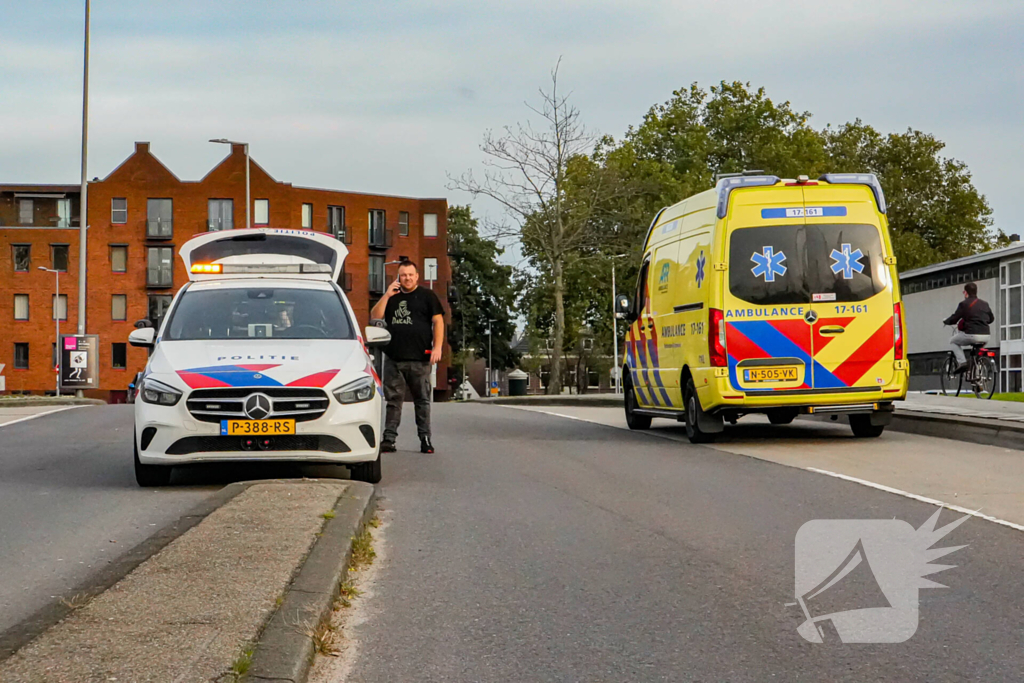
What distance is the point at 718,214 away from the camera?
47.1ft

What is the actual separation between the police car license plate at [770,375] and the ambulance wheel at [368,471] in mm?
5014

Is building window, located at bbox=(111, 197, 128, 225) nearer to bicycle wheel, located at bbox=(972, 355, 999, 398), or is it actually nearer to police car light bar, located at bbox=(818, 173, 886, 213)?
bicycle wheel, located at bbox=(972, 355, 999, 398)

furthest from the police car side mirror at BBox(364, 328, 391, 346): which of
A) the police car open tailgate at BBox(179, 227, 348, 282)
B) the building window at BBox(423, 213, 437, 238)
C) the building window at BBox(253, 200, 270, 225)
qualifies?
the building window at BBox(423, 213, 437, 238)

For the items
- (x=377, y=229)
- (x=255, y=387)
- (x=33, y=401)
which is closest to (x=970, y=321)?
(x=255, y=387)

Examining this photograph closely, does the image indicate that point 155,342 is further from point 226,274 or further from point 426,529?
point 426,529

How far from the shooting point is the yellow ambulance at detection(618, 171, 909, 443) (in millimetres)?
14133

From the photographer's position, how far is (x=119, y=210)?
79000 mm

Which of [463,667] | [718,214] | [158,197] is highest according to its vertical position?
[158,197]

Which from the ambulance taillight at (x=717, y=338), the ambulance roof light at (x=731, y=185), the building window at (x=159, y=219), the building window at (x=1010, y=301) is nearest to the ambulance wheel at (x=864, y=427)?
the ambulance taillight at (x=717, y=338)

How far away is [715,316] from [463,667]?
31.7 ft

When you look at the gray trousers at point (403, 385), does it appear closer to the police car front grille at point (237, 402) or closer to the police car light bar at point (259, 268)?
the police car light bar at point (259, 268)

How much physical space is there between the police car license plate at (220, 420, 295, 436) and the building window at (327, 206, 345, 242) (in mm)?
73652

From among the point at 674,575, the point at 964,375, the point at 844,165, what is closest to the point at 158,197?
the point at 844,165
